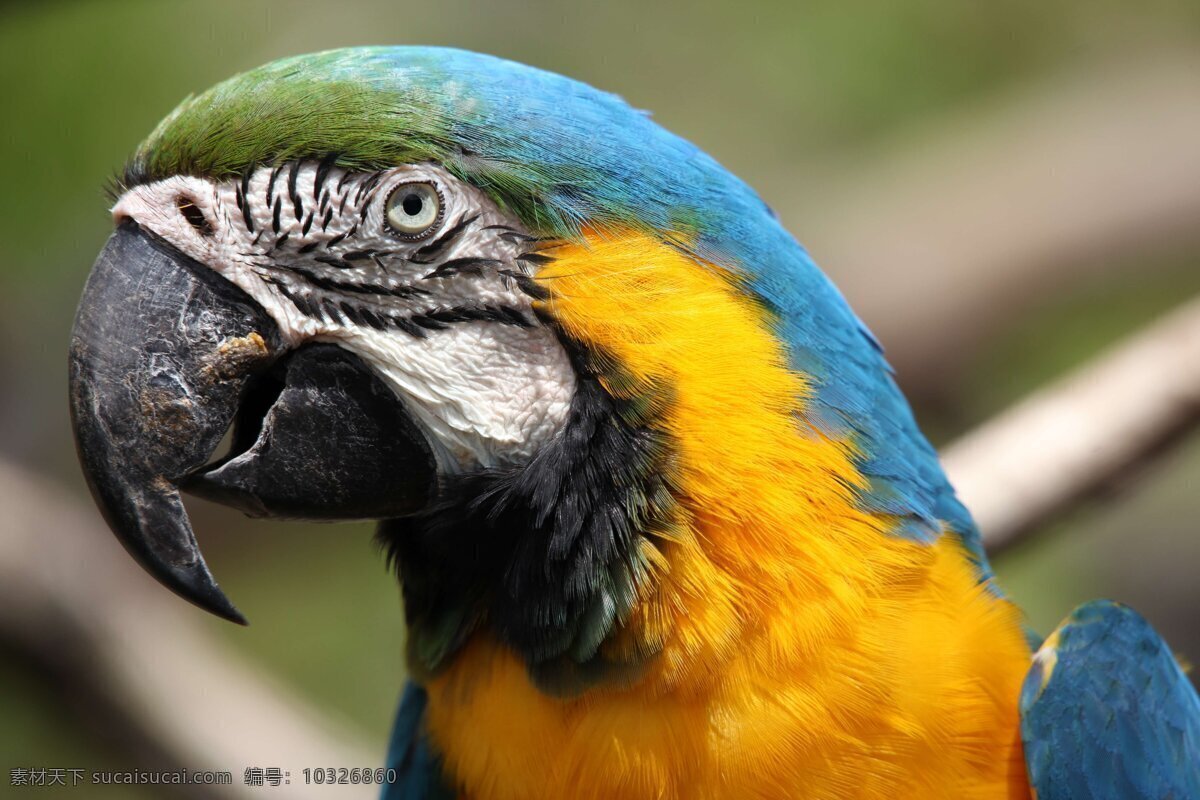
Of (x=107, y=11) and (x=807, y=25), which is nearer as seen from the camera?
(x=107, y=11)

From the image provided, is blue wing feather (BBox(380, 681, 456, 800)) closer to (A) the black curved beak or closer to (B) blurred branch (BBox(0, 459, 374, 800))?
(A) the black curved beak

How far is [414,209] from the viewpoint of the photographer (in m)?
1.64

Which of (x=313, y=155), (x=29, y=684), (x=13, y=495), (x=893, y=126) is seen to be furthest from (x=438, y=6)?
(x=313, y=155)

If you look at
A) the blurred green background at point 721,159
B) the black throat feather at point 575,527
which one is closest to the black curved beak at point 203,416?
the black throat feather at point 575,527

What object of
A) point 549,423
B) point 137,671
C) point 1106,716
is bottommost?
point 137,671

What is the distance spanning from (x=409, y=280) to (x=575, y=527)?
0.43 m

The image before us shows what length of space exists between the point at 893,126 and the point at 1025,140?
Result: 129cm

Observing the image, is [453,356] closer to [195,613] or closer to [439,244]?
[439,244]

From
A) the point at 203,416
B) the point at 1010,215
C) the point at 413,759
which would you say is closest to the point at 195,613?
the point at 413,759

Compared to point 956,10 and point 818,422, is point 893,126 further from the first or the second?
point 818,422

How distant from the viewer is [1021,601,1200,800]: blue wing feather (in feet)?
5.62

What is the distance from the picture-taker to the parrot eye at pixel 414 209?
5.36ft

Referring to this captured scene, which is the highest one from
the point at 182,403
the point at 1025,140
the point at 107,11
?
the point at 107,11

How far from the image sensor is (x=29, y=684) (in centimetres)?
306
